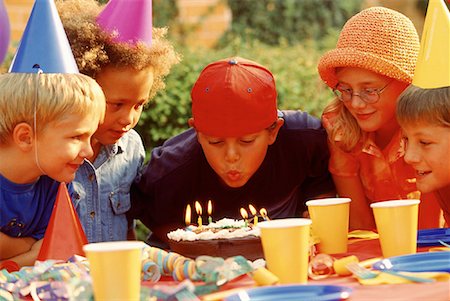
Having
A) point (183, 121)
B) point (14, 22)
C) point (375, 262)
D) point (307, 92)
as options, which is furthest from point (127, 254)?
point (14, 22)

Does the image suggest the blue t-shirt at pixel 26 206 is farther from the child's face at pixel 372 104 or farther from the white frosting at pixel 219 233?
the child's face at pixel 372 104

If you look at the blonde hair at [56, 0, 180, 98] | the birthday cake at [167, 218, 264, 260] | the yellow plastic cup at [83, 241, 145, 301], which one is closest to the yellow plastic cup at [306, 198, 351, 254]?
the birthday cake at [167, 218, 264, 260]

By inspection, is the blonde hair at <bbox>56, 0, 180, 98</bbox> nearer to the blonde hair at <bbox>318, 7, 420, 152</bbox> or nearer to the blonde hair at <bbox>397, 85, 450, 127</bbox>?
the blonde hair at <bbox>318, 7, 420, 152</bbox>

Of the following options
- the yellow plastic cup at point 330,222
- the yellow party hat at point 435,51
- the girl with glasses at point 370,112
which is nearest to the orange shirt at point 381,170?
the girl with glasses at point 370,112

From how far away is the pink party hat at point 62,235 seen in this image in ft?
8.23

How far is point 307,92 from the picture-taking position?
5.92m

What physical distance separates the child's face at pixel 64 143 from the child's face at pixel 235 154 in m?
0.61

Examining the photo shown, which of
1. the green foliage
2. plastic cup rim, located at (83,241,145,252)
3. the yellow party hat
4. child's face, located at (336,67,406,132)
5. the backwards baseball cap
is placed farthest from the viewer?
the green foliage

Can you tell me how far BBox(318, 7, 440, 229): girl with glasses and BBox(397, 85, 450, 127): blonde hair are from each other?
403mm

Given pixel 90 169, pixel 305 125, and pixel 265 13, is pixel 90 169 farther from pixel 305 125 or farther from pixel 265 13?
pixel 265 13

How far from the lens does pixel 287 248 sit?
6.54ft

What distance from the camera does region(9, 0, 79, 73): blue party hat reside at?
2746 millimetres

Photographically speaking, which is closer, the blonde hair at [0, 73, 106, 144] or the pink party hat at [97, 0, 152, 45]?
the blonde hair at [0, 73, 106, 144]

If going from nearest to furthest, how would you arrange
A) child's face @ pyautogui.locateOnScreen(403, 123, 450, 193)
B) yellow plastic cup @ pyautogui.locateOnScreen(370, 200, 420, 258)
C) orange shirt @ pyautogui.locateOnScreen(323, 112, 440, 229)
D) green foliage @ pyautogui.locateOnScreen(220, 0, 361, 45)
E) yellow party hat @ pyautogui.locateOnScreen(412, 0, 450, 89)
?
yellow plastic cup @ pyautogui.locateOnScreen(370, 200, 420, 258) → yellow party hat @ pyautogui.locateOnScreen(412, 0, 450, 89) → child's face @ pyautogui.locateOnScreen(403, 123, 450, 193) → orange shirt @ pyautogui.locateOnScreen(323, 112, 440, 229) → green foliage @ pyautogui.locateOnScreen(220, 0, 361, 45)
